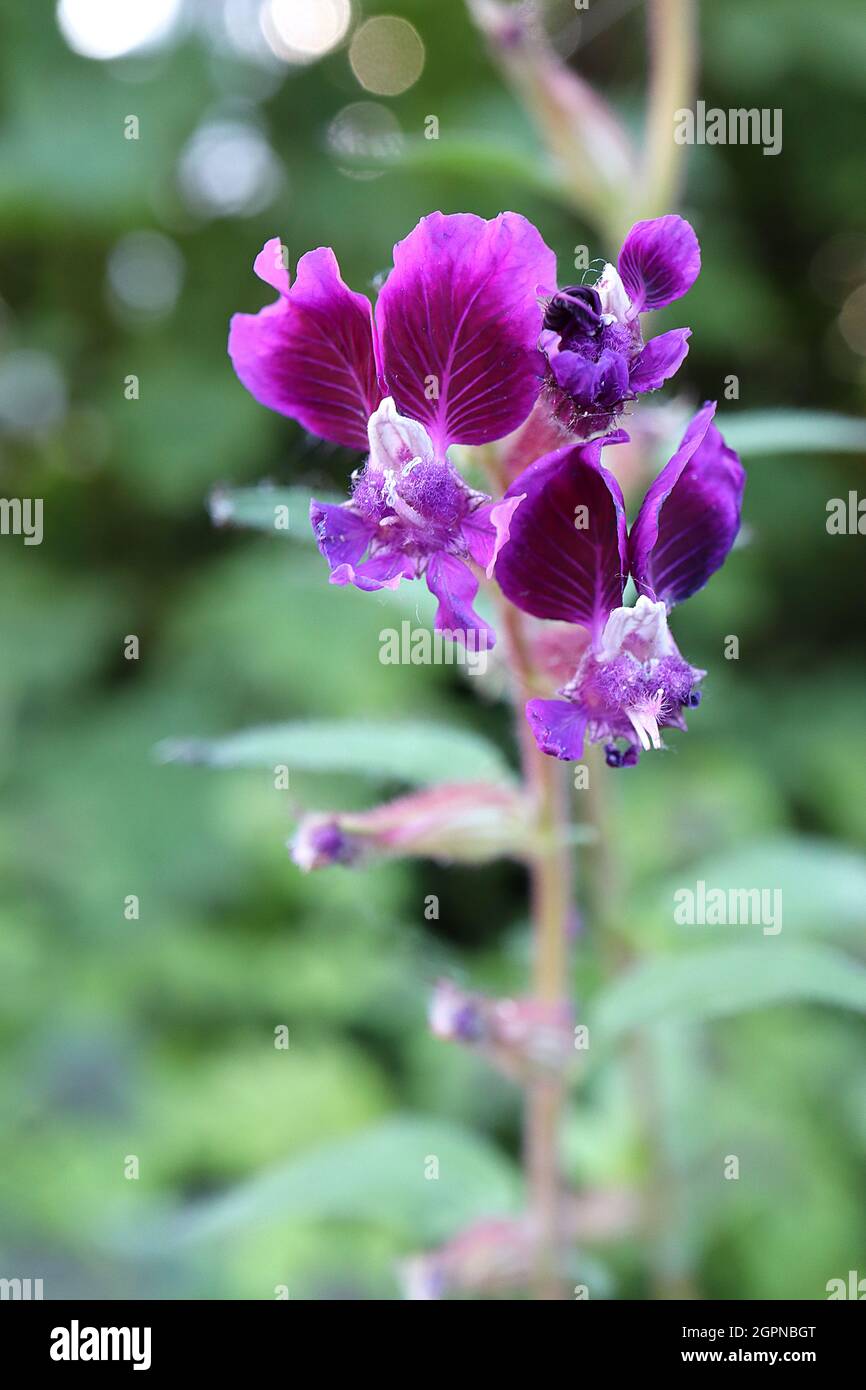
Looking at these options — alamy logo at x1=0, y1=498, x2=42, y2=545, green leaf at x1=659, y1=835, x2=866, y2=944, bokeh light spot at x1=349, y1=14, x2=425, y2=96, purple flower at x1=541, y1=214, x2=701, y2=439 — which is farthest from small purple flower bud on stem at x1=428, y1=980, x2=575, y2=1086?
bokeh light spot at x1=349, y1=14, x2=425, y2=96

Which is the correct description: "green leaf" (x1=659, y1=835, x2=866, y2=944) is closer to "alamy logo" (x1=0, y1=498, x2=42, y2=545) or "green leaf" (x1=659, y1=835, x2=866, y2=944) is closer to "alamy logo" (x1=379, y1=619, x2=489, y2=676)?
"alamy logo" (x1=379, y1=619, x2=489, y2=676)

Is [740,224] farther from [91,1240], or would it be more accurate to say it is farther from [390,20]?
[91,1240]

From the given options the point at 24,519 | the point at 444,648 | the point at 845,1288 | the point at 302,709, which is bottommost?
the point at 845,1288

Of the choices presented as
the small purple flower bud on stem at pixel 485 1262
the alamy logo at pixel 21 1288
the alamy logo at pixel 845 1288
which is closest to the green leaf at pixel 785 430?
the small purple flower bud on stem at pixel 485 1262

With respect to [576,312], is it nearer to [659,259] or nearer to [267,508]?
[659,259]

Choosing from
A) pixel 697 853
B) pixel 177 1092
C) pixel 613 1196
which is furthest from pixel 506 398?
pixel 177 1092

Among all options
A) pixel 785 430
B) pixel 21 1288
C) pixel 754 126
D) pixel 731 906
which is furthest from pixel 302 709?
pixel 754 126

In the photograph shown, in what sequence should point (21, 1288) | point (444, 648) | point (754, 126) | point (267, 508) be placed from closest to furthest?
1. point (267, 508)
2. point (444, 648)
3. point (21, 1288)
4. point (754, 126)
